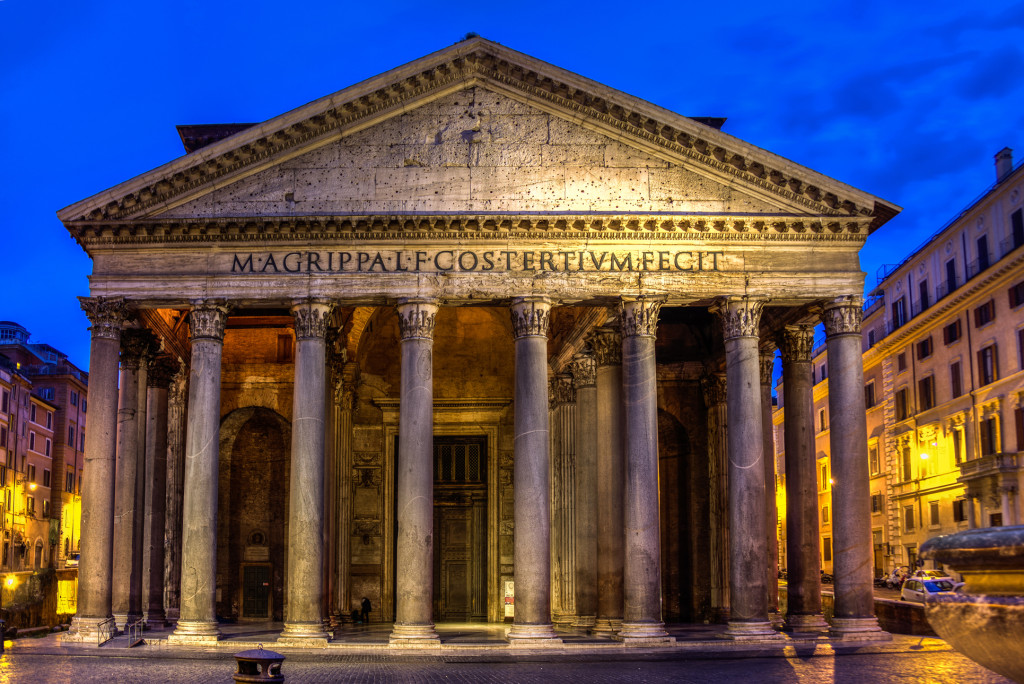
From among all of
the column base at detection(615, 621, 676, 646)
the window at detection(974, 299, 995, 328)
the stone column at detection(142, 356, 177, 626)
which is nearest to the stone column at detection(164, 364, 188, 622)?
the stone column at detection(142, 356, 177, 626)

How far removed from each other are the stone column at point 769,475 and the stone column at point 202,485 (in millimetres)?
12471

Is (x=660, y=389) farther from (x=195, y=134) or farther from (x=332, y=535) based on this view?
(x=195, y=134)

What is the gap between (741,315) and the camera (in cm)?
2212

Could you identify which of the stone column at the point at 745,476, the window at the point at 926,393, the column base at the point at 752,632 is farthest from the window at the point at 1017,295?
the column base at the point at 752,632

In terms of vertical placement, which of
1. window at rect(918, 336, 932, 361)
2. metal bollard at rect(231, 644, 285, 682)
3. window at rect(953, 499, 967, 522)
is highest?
window at rect(918, 336, 932, 361)

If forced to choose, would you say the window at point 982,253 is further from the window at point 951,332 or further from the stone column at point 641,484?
the stone column at point 641,484

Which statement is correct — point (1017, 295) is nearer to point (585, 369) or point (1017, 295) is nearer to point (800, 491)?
point (800, 491)

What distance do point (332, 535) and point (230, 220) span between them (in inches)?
344

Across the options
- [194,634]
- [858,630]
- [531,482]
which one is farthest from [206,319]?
[858,630]

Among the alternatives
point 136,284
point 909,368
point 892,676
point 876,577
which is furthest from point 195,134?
point 876,577

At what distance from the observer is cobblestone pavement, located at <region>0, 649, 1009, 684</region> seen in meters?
16.9

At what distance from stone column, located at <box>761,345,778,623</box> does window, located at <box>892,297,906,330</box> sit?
2585 cm

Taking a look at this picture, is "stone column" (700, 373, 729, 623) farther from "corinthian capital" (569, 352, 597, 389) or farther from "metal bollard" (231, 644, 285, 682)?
"metal bollard" (231, 644, 285, 682)

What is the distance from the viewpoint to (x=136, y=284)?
2238 centimetres
